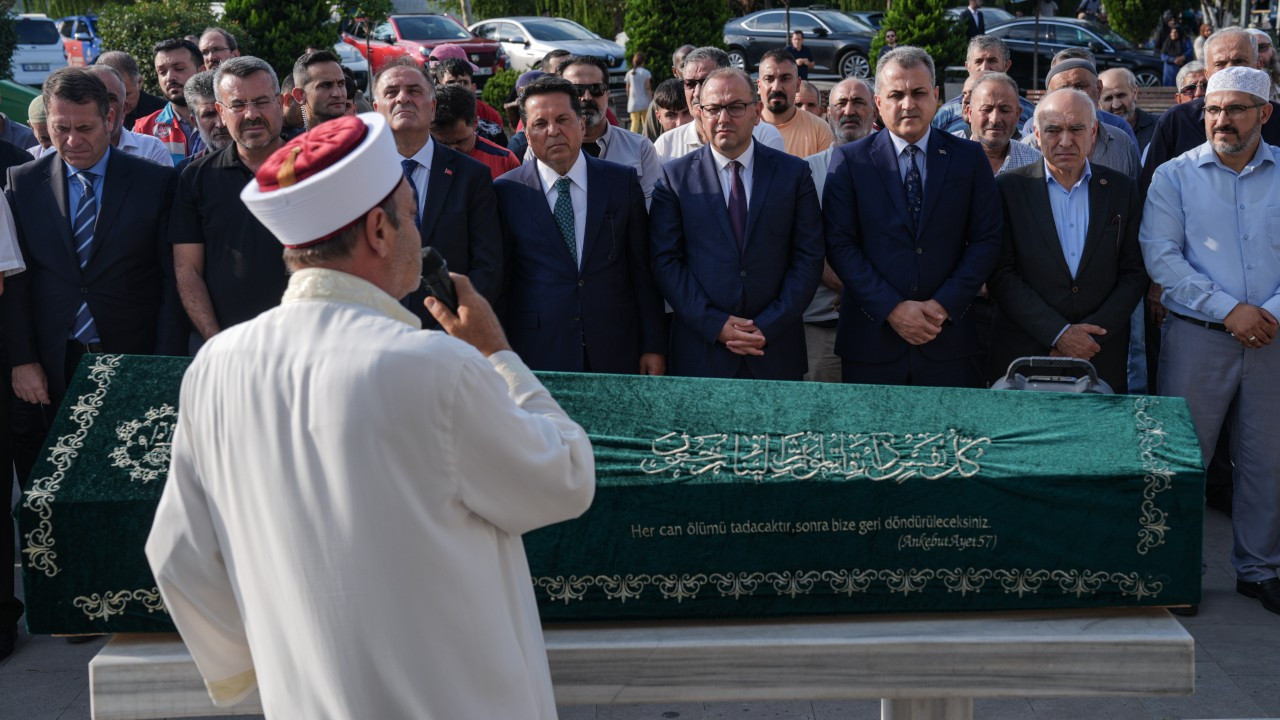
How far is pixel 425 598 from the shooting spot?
2146mm

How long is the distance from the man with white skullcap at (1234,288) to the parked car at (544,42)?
16.7m

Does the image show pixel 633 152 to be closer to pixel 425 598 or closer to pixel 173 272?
pixel 173 272

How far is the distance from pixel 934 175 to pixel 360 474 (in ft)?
11.1

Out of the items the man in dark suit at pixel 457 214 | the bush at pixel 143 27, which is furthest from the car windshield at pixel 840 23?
the man in dark suit at pixel 457 214

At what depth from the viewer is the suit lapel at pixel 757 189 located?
15.9 ft

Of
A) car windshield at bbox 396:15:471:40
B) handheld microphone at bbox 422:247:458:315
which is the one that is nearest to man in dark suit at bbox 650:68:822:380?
handheld microphone at bbox 422:247:458:315

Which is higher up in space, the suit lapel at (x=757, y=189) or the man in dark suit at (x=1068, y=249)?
the suit lapel at (x=757, y=189)

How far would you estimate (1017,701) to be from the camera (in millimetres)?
4059

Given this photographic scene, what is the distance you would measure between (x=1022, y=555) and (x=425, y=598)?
1.47 m

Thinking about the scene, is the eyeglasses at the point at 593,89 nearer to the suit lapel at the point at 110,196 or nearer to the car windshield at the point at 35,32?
the suit lapel at the point at 110,196

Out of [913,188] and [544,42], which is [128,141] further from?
[544,42]

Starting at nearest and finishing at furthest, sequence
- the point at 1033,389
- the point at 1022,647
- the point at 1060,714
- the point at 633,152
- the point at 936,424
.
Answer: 1. the point at 1022,647
2. the point at 936,424
3. the point at 1033,389
4. the point at 1060,714
5. the point at 633,152

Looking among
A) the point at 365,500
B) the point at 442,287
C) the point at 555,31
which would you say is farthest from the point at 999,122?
the point at 555,31

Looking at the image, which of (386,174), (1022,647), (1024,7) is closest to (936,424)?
(1022,647)
